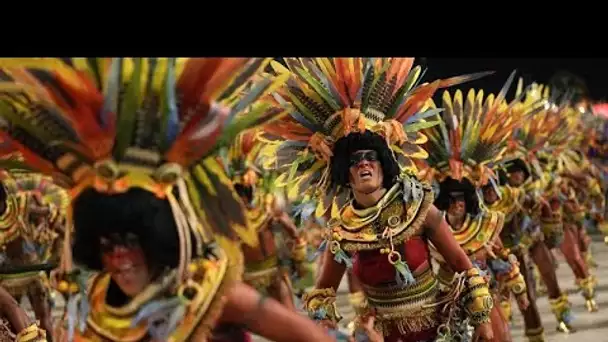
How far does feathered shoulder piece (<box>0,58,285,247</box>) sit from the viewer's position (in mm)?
2094

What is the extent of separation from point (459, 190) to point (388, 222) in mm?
1336

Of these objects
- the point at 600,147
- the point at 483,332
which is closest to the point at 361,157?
the point at 483,332

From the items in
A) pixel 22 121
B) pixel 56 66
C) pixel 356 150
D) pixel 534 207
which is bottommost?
pixel 534 207

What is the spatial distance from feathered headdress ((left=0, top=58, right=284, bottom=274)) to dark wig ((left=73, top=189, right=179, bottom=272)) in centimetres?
2

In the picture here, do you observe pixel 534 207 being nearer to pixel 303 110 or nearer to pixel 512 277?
pixel 512 277

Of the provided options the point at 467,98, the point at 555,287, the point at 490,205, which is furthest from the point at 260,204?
the point at 555,287

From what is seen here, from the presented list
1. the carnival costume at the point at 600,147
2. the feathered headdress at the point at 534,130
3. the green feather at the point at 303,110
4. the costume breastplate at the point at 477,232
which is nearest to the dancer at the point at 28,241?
the green feather at the point at 303,110

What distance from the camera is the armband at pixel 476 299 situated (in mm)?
3248

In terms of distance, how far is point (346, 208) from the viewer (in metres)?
3.36

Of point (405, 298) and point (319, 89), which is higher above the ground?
point (319, 89)

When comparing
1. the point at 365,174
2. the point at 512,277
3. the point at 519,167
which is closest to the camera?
the point at 365,174

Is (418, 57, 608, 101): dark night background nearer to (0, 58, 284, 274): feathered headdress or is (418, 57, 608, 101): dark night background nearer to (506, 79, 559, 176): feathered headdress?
(506, 79, 559, 176): feathered headdress

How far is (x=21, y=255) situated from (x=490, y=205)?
112 inches

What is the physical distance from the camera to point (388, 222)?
326 centimetres
